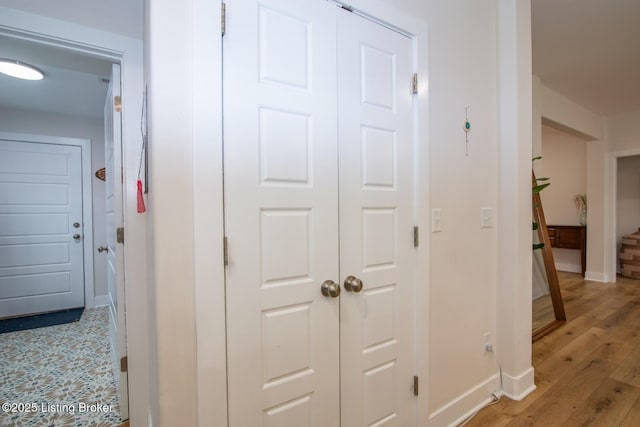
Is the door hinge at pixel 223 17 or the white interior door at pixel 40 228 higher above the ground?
the door hinge at pixel 223 17

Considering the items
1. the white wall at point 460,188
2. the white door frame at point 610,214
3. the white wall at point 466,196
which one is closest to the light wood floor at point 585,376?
the white wall at point 466,196

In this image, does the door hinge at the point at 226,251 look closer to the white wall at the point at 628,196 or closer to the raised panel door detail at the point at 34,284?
the raised panel door detail at the point at 34,284

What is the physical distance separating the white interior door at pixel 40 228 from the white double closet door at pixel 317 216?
12.7 ft

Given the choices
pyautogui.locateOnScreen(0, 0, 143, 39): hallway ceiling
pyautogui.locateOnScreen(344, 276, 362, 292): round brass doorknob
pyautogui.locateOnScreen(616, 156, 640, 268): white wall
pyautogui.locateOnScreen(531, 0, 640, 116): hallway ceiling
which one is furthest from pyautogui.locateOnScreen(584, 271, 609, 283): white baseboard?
pyautogui.locateOnScreen(0, 0, 143, 39): hallway ceiling

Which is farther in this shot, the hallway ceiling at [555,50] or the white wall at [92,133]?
the white wall at [92,133]

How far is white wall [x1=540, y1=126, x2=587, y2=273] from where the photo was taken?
5.28 metres

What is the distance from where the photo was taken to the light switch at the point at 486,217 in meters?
1.84

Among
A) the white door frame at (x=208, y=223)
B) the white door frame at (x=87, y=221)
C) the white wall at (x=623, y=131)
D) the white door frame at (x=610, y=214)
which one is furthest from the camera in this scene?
the white door frame at (x=610, y=214)

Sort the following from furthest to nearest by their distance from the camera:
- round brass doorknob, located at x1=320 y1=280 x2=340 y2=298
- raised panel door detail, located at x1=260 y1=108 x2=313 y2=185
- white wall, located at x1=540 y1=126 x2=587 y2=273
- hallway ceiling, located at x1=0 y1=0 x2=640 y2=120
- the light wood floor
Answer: white wall, located at x1=540 y1=126 x2=587 y2=273 < the light wood floor < hallway ceiling, located at x1=0 y1=0 x2=640 y2=120 < round brass doorknob, located at x1=320 y1=280 x2=340 y2=298 < raised panel door detail, located at x1=260 y1=108 x2=313 y2=185

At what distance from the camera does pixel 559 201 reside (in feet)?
18.1

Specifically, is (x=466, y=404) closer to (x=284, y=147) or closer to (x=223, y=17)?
(x=284, y=147)

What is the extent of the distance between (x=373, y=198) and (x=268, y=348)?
78cm

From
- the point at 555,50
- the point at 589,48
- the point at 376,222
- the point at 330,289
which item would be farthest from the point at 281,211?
the point at 589,48

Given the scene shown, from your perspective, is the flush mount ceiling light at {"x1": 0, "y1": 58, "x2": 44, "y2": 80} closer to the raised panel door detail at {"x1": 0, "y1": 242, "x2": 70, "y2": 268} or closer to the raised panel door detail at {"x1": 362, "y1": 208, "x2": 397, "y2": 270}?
the raised panel door detail at {"x1": 0, "y1": 242, "x2": 70, "y2": 268}
